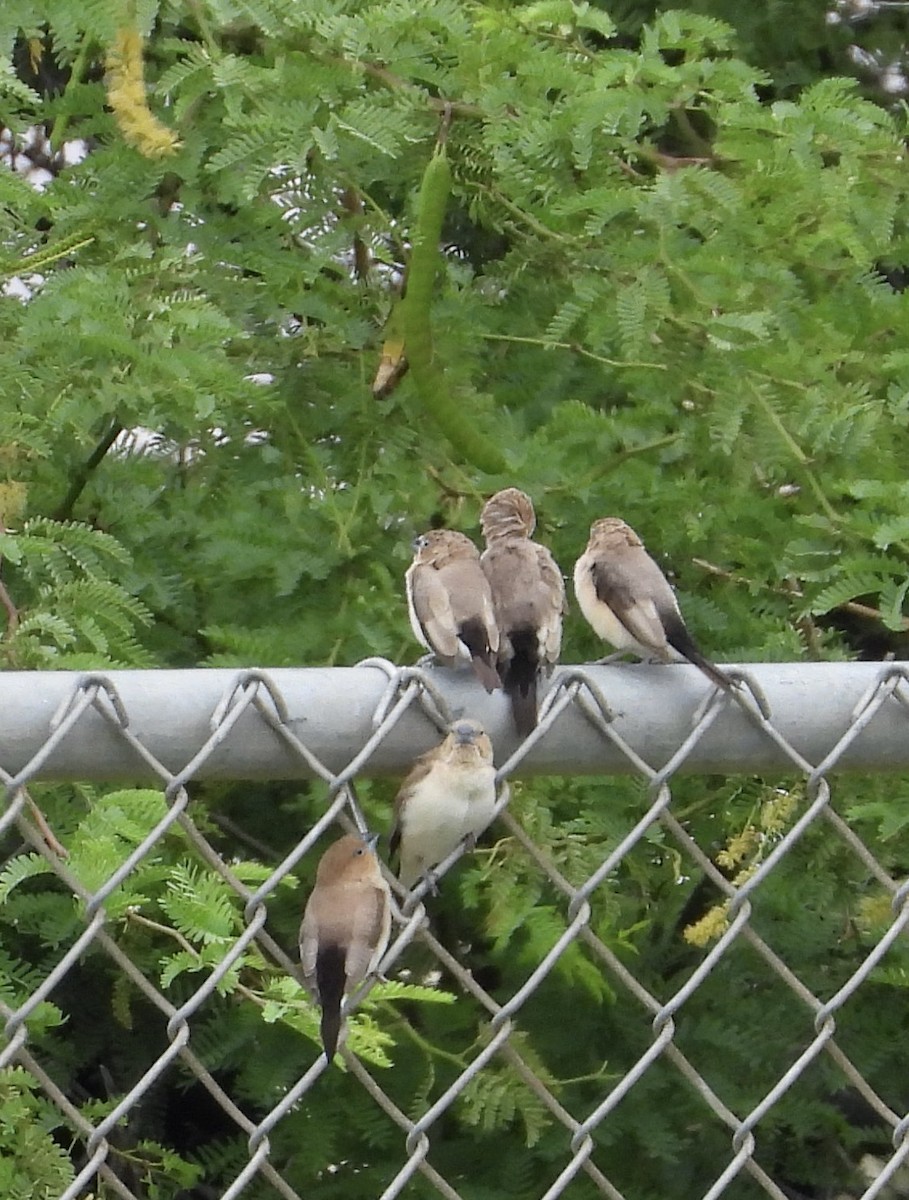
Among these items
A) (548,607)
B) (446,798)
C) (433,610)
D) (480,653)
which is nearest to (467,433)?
(433,610)

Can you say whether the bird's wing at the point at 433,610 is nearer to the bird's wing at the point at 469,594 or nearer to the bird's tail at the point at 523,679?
the bird's wing at the point at 469,594

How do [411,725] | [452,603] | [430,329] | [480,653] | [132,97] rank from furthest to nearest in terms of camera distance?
[430,329], [132,97], [452,603], [480,653], [411,725]

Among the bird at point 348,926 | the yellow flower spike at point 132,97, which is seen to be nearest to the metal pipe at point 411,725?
the bird at point 348,926

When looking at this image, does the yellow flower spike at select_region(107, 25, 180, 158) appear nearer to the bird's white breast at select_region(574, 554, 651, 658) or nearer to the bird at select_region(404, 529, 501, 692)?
the bird at select_region(404, 529, 501, 692)

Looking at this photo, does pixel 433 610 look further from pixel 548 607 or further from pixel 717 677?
pixel 717 677

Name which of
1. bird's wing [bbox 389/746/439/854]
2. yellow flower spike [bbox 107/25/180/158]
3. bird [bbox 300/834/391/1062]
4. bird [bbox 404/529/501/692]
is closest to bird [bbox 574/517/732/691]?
bird [bbox 404/529/501/692]

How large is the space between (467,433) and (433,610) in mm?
988

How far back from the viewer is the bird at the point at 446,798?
50.6 inches

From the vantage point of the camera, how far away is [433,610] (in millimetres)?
2170

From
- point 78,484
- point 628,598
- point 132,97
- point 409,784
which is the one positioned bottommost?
point 78,484

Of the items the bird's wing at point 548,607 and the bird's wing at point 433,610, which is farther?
the bird's wing at point 433,610

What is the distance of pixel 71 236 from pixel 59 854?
162cm

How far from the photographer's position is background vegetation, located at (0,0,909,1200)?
2961mm

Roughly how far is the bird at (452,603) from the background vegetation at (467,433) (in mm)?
655
